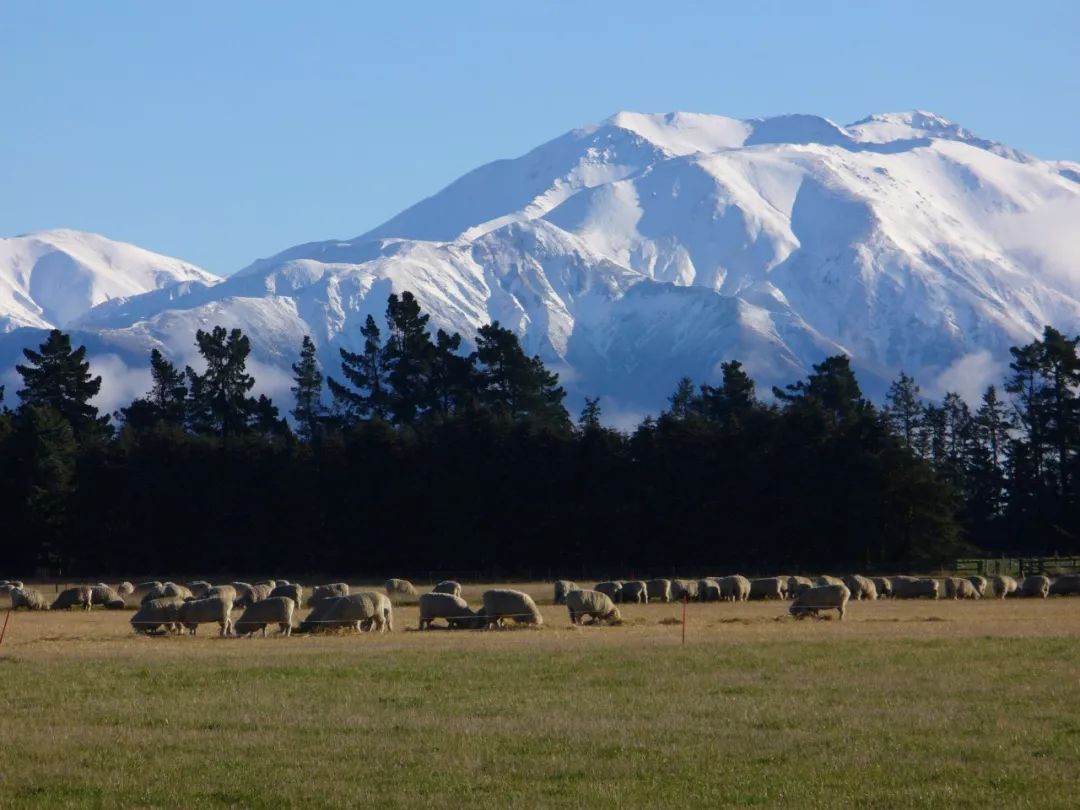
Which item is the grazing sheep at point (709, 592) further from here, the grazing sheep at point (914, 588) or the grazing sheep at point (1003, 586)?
the grazing sheep at point (1003, 586)

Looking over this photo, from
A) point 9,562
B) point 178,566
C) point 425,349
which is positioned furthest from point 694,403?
point 9,562

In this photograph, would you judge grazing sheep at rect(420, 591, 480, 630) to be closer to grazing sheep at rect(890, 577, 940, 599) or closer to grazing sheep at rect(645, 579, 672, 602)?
grazing sheep at rect(645, 579, 672, 602)

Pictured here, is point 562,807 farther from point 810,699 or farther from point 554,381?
point 554,381

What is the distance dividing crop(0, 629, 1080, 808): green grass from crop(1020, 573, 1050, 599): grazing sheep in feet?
95.1

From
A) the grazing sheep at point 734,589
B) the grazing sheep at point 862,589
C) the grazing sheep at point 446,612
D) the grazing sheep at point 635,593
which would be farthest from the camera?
the grazing sheep at point 862,589

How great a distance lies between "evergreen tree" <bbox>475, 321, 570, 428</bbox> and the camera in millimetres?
105438

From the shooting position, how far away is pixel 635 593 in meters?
57.2

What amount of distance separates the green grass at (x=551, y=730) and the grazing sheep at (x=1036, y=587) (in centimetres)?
2899

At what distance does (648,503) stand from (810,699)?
6161cm

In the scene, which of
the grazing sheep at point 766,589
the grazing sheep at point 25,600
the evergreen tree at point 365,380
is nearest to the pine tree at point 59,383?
the evergreen tree at point 365,380

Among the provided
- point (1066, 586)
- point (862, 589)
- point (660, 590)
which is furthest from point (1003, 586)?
point (660, 590)

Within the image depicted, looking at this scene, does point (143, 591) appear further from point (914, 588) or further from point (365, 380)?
point (365, 380)

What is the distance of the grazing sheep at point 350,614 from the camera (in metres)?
40.6

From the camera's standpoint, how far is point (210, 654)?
32.8m
